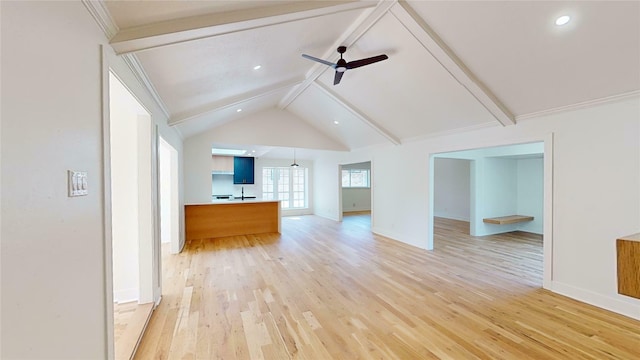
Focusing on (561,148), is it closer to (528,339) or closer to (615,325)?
(615,325)

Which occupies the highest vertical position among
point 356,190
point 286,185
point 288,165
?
point 288,165

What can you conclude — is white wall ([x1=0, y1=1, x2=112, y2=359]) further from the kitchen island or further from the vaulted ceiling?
the kitchen island


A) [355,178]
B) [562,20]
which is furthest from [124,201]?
[355,178]

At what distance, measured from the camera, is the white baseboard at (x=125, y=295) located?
2707 mm

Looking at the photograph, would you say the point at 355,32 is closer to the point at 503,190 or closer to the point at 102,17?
the point at 102,17

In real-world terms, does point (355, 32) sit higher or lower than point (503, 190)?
higher

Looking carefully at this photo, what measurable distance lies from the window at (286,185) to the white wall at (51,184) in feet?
26.4

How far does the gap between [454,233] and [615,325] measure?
413cm

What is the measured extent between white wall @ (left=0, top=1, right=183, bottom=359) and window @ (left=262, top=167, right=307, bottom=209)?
26.3ft

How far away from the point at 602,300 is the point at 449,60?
3.13 meters

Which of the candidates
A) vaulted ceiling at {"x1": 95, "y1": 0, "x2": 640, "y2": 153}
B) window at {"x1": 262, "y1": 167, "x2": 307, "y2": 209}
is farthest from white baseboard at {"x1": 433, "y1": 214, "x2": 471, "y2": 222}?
window at {"x1": 262, "y1": 167, "x2": 307, "y2": 209}

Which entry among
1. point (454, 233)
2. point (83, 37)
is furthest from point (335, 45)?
point (454, 233)

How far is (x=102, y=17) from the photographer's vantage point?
1.40 meters

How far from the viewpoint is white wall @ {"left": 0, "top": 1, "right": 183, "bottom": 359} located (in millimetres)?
805
